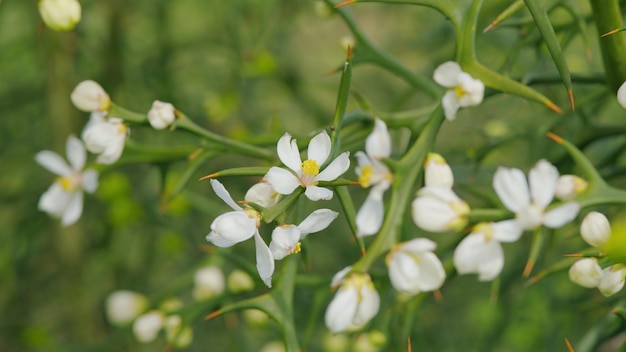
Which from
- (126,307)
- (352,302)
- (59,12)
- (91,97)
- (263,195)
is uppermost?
(59,12)

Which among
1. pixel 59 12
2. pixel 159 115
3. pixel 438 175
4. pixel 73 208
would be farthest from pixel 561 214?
pixel 73 208

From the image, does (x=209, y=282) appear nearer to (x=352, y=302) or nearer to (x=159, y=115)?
(x=159, y=115)

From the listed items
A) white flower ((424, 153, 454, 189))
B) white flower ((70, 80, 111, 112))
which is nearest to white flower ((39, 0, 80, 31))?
white flower ((70, 80, 111, 112))

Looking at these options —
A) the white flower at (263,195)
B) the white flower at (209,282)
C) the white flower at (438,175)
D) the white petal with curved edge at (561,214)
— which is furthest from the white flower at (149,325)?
the white petal with curved edge at (561,214)

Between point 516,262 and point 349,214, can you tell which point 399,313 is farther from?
point 349,214

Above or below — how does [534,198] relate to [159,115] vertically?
below
